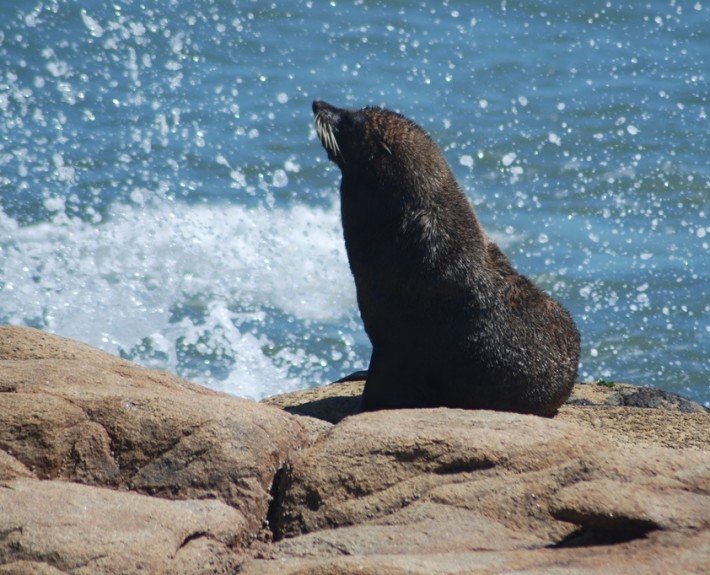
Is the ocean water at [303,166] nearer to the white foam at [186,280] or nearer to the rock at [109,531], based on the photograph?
the white foam at [186,280]

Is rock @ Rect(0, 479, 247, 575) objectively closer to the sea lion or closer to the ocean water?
the sea lion

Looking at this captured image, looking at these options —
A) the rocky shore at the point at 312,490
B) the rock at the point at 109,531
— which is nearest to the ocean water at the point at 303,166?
the rocky shore at the point at 312,490

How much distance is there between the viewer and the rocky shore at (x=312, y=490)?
3848 millimetres

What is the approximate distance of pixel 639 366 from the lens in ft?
38.3

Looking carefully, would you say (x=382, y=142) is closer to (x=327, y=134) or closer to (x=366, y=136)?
(x=366, y=136)

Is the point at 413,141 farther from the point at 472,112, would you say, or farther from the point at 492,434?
the point at 472,112

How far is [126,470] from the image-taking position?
14.8ft

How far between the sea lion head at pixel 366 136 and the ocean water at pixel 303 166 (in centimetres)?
406

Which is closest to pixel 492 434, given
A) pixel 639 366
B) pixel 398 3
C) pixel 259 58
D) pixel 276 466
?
pixel 276 466

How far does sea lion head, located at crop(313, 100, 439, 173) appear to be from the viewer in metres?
6.91

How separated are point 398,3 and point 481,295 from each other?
534 inches

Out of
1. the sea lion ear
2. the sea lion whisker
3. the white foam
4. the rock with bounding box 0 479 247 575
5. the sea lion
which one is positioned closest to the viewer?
the rock with bounding box 0 479 247 575

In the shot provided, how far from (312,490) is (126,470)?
2.15 feet

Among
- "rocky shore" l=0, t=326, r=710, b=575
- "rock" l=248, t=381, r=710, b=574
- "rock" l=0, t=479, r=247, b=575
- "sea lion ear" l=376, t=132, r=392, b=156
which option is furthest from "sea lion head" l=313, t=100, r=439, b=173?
"rock" l=0, t=479, r=247, b=575
